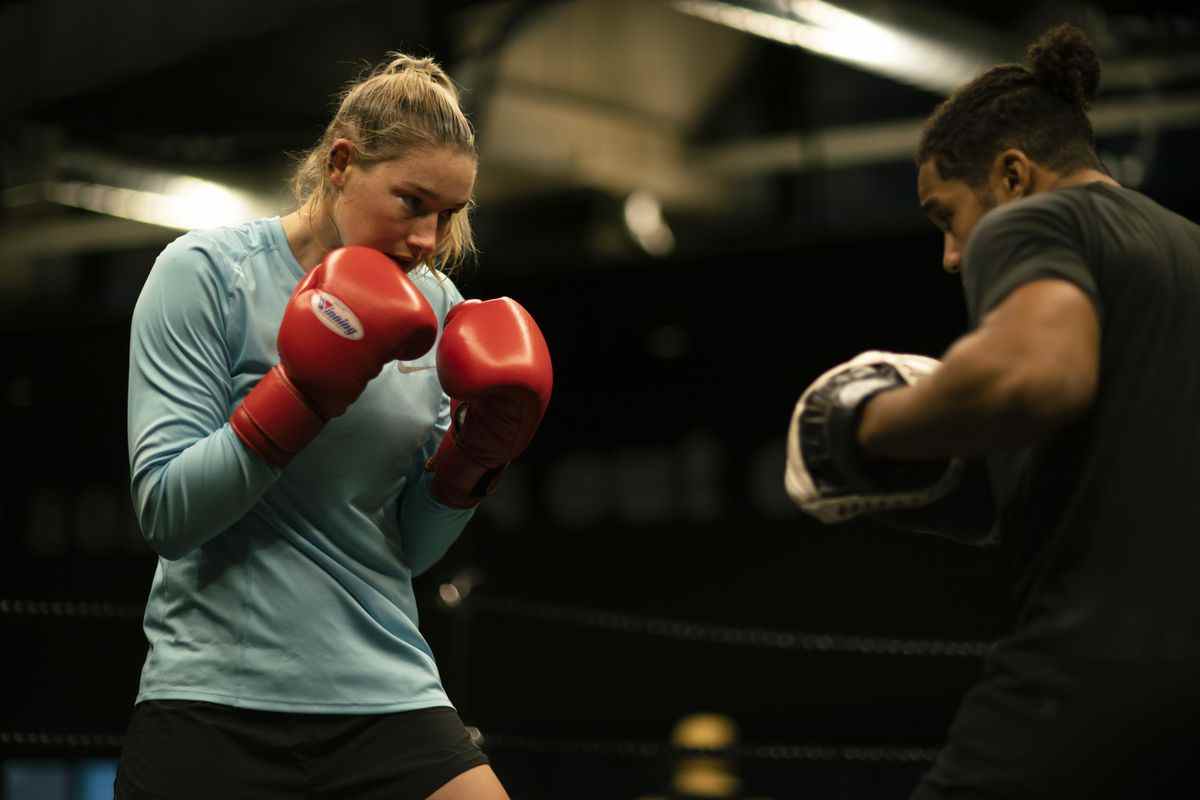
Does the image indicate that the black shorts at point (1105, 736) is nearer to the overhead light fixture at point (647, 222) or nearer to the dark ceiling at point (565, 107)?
the dark ceiling at point (565, 107)

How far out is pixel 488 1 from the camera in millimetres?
5930

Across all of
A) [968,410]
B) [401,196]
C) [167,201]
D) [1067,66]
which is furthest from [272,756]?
[167,201]

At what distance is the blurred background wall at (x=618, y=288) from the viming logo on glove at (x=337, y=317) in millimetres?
3381

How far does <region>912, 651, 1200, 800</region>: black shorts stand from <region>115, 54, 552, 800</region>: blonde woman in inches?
26.9

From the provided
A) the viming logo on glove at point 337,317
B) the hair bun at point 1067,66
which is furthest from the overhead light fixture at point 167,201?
the hair bun at point 1067,66

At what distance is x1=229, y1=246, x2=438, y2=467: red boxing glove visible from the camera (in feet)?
5.18

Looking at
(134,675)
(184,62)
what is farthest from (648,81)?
(134,675)

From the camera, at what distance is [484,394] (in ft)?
5.93

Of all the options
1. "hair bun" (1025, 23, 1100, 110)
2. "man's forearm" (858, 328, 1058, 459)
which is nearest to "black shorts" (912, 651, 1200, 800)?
"man's forearm" (858, 328, 1058, 459)

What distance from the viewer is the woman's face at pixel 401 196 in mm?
1753

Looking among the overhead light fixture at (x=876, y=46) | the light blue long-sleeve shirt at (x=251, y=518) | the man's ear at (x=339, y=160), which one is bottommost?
the light blue long-sleeve shirt at (x=251, y=518)

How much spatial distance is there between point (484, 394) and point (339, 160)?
0.34 meters

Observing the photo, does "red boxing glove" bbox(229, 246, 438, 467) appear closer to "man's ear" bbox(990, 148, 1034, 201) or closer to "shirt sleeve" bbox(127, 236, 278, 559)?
"shirt sleeve" bbox(127, 236, 278, 559)

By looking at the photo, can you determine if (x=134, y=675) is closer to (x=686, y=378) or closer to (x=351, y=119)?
(x=686, y=378)
